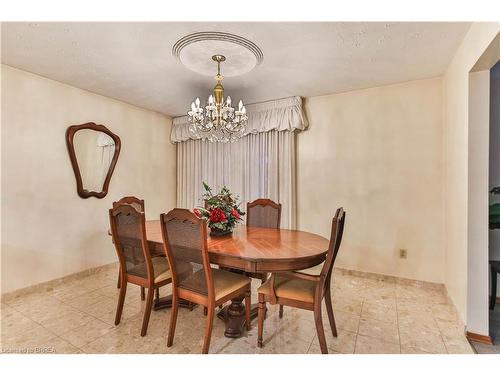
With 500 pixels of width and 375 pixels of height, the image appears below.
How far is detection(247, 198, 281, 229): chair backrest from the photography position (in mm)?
2811

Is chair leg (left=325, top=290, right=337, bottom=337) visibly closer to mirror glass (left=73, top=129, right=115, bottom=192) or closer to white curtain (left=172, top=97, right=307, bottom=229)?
white curtain (left=172, top=97, right=307, bottom=229)

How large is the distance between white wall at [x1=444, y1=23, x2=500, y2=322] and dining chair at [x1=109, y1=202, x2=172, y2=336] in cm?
250

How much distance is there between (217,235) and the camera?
2334 millimetres

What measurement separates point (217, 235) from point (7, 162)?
2.36 m

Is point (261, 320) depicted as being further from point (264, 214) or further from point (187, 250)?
point (264, 214)

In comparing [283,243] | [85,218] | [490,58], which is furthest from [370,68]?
[85,218]

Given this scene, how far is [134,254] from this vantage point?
87.0 inches

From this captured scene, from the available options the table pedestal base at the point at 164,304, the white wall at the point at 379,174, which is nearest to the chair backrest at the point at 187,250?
the table pedestal base at the point at 164,304

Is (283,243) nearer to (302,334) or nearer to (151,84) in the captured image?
(302,334)

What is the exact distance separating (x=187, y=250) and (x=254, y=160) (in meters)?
2.38

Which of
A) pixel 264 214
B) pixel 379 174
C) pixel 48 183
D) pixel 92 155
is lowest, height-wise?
pixel 264 214


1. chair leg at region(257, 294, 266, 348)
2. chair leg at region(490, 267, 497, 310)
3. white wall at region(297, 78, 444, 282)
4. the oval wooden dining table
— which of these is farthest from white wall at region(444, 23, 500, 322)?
chair leg at region(257, 294, 266, 348)

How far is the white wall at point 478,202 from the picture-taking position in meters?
1.93

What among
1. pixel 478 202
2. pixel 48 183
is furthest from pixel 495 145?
pixel 48 183
